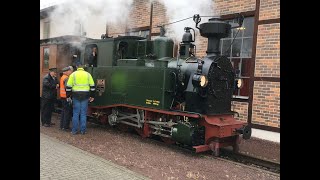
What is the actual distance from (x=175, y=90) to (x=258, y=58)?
102 inches

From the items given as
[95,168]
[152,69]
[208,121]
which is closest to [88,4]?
[152,69]

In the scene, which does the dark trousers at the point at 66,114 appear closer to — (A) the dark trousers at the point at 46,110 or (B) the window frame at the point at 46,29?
(A) the dark trousers at the point at 46,110

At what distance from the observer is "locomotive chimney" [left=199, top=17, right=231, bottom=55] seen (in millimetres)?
6691

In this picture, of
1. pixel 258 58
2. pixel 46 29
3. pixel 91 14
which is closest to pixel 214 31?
pixel 258 58

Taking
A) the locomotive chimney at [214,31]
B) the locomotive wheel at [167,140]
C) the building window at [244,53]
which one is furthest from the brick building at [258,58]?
the locomotive wheel at [167,140]

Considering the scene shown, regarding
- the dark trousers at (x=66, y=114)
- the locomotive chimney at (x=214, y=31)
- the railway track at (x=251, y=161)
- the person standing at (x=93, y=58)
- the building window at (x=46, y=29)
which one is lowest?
the railway track at (x=251, y=161)

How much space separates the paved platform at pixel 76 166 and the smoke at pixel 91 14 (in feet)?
23.2

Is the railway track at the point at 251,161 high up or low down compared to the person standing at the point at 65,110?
down

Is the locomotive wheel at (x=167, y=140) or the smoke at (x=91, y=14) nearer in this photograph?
the locomotive wheel at (x=167, y=140)

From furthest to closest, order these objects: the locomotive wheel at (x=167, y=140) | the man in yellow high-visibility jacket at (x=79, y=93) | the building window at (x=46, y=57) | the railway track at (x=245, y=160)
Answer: the building window at (x=46, y=57) → the man in yellow high-visibility jacket at (x=79, y=93) → the locomotive wheel at (x=167, y=140) → the railway track at (x=245, y=160)

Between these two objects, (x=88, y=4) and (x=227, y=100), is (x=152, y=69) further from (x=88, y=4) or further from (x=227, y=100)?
(x=88, y=4)

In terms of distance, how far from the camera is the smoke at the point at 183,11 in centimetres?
→ 929

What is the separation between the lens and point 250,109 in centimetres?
863

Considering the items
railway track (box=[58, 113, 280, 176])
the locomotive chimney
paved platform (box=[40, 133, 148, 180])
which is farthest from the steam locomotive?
paved platform (box=[40, 133, 148, 180])
